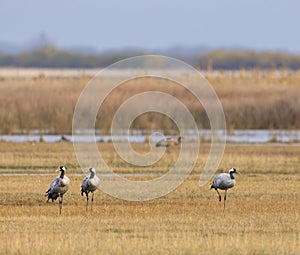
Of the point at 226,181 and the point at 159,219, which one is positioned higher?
the point at 226,181

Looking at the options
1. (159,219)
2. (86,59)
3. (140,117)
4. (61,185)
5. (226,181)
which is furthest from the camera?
(86,59)

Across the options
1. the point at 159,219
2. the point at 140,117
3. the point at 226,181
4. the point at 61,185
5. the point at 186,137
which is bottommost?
the point at 159,219

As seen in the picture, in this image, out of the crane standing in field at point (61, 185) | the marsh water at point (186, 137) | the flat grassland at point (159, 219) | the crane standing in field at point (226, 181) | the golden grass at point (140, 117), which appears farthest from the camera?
the golden grass at point (140, 117)

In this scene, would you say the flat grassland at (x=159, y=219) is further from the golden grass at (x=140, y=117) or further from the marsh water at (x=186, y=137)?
the golden grass at (x=140, y=117)

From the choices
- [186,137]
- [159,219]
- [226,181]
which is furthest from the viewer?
[186,137]

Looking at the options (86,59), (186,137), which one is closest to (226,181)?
(186,137)

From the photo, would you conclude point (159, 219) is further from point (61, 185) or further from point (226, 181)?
point (226, 181)

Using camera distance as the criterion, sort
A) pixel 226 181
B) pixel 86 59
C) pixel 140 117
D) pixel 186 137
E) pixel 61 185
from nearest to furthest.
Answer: pixel 61 185 → pixel 226 181 → pixel 186 137 → pixel 140 117 → pixel 86 59

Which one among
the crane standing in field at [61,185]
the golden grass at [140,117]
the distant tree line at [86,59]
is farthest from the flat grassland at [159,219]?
the distant tree line at [86,59]

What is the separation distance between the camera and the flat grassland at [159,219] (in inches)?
483

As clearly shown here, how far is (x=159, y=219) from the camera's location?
48.7 feet

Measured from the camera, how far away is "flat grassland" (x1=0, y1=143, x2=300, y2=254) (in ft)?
40.2

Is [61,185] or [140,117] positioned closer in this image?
[61,185]

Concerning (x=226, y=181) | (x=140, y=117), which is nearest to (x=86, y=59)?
(x=140, y=117)
